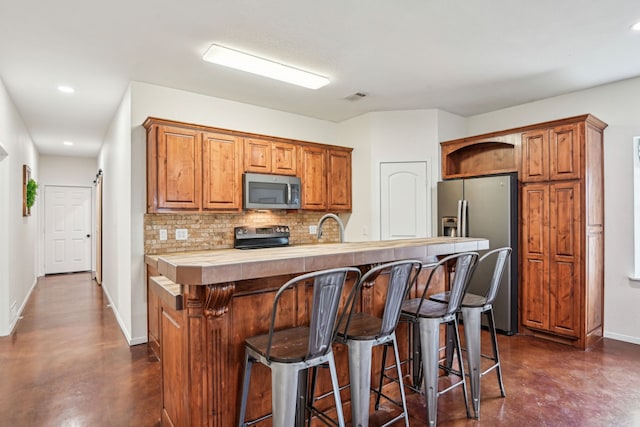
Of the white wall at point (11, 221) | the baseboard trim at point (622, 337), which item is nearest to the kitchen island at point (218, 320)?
the white wall at point (11, 221)

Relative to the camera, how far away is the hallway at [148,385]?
2.35 metres

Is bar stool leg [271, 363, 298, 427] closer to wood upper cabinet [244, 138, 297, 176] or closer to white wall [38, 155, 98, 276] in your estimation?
wood upper cabinet [244, 138, 297, 176]

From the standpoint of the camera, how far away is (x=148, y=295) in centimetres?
369

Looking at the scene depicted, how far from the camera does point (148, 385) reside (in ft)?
9.34

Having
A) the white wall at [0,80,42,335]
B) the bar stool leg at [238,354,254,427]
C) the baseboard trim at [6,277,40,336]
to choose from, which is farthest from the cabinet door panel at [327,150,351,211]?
the baseboard trim at [6,277,40,336]

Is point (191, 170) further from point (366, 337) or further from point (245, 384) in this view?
point (366, 337)

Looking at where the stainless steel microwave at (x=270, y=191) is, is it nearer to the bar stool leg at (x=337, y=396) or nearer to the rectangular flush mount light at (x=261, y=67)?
the rectangular flush mount light at (x=261, y=67)

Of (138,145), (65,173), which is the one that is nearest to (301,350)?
(138,145)

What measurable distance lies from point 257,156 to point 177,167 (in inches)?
36.4

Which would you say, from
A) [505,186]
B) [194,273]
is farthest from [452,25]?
[194,273]

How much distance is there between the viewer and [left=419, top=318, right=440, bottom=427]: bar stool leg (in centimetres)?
213

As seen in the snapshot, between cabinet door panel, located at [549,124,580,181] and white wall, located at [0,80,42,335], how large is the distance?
566 cm

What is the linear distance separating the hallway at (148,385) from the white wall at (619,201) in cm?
27

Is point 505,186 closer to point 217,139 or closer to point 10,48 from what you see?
point 217,139
